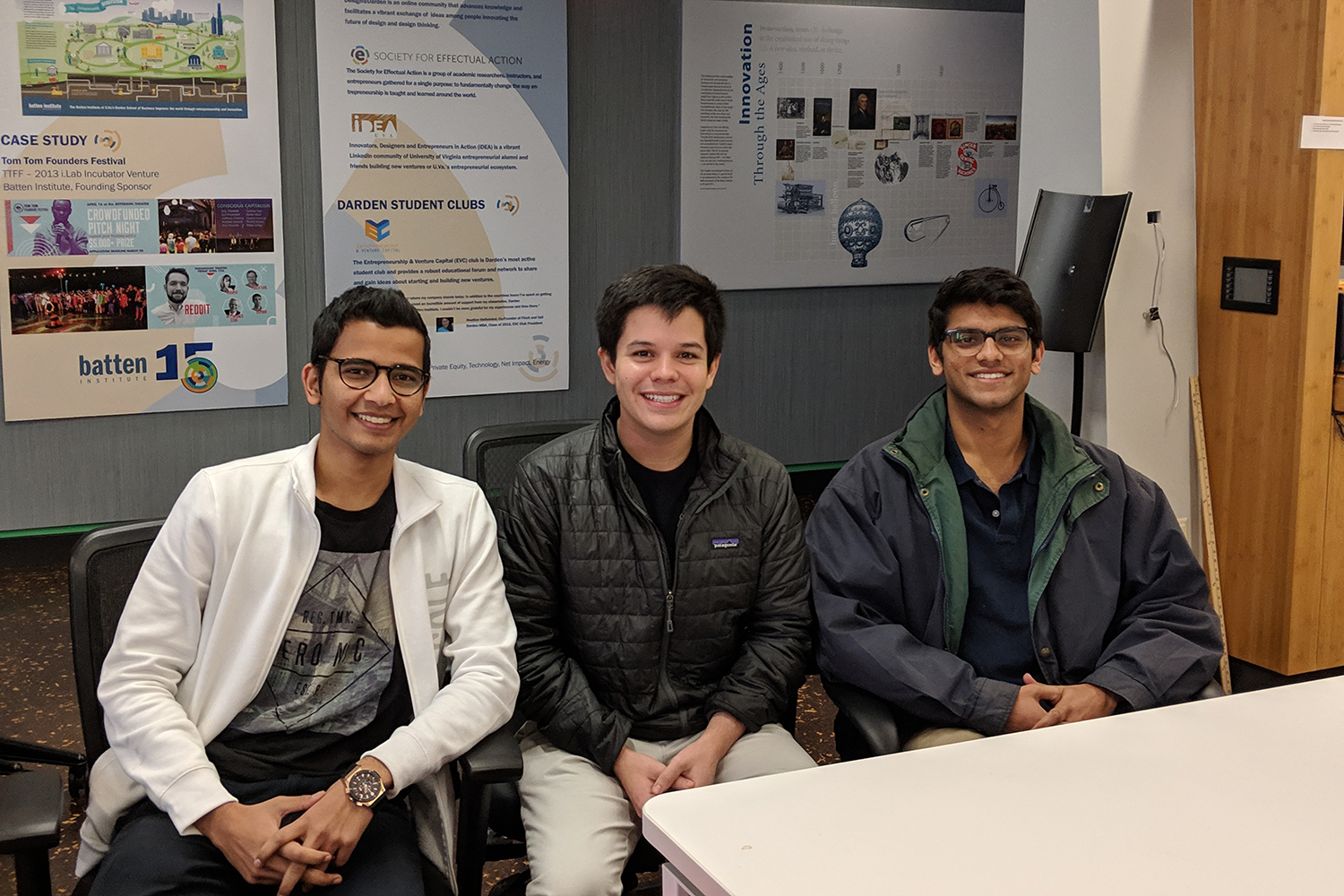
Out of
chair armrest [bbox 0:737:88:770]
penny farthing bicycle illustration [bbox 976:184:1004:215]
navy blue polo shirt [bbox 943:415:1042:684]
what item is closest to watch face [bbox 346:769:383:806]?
navy blue polo shirt [bbox 943:415:1042:684]

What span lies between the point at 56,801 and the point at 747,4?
187 inches

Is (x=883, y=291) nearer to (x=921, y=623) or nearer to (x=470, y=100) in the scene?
(x=470, y=100)

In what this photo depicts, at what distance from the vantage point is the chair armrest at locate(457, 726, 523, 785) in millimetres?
1795

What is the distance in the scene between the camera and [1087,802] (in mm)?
1594

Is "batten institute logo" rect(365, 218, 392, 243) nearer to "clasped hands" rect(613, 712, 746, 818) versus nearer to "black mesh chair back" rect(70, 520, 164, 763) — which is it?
"black mesh chair back" rect(70, 520, 164, 763)

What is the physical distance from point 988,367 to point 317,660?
1.31m

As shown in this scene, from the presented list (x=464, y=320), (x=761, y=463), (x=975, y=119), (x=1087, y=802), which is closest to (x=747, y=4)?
(x=975, y=119)

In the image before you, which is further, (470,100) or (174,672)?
(470,100)

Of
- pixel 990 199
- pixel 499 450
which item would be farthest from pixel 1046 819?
pixel 990 199

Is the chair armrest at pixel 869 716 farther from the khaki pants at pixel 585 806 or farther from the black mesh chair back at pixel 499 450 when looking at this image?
the black mesh chair back at pixel 499 450

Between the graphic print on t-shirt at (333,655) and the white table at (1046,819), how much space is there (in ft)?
2.02

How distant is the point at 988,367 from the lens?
2.32 meters

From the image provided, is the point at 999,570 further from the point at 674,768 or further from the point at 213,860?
the point at 213,860

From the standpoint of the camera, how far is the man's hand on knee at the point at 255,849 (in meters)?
1.72
